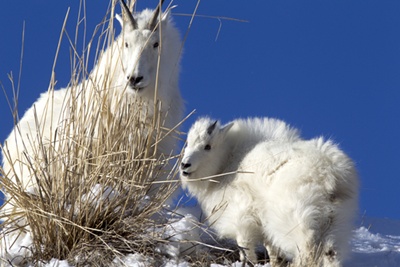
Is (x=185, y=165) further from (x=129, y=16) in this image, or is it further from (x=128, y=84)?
(x=129, y=16)

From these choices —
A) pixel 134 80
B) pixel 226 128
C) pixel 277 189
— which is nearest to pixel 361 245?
pixel 226 128

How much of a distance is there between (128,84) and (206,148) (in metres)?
1.19

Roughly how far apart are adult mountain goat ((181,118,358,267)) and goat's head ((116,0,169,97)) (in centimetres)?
89

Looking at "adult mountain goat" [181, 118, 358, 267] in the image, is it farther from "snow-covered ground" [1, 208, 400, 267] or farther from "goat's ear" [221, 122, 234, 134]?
"snow-covered ground" [1, 208, 400, 267]

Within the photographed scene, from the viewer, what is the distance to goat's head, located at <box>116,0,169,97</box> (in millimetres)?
6320

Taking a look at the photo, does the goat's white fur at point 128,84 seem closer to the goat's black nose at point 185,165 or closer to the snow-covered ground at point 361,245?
the goat's black nose at point 185,165

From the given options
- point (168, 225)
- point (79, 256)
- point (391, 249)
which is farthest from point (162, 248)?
point (391, 249)

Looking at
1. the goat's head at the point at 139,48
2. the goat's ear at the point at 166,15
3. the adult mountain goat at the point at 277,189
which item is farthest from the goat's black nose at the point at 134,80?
the adult mountain goat at the point at 277,189

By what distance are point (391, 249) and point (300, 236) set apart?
2.00 meters

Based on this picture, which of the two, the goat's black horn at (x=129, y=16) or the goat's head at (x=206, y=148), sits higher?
the goat's black horn at (x=129, y=16)

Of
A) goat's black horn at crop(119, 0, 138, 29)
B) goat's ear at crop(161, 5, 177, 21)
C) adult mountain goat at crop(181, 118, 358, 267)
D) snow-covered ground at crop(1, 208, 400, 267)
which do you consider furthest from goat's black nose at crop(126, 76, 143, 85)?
snow-covered ground at crop(1, 208, 400, 267)

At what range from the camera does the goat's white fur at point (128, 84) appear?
19.3 ft

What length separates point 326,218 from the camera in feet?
18.7

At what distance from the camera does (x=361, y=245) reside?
754cm
